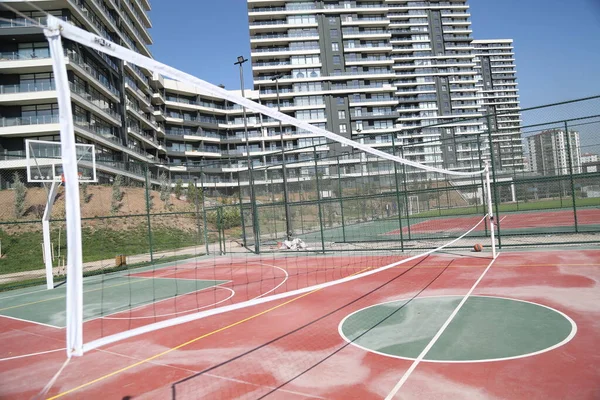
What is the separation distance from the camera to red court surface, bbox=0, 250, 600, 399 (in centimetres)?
406

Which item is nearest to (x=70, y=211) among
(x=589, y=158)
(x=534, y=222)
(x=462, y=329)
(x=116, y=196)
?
(x=462, y=329)

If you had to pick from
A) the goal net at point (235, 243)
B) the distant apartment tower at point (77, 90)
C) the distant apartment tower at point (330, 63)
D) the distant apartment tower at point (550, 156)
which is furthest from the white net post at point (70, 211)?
the distant apartment tower at point (330, 63)

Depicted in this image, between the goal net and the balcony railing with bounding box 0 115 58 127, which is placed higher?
the balcony railing with bounding box 0 115 58 127

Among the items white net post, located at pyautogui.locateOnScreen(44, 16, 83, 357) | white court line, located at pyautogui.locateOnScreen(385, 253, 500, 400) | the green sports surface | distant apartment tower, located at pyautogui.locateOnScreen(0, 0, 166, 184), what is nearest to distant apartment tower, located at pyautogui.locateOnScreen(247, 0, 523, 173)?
distant apartment tower, located at pyautogui.locateOnScreen(0, 0, 166, 184)

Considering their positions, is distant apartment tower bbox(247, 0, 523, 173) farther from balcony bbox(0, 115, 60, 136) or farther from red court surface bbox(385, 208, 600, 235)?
red court surface bbox(385, 208, 600, 235)

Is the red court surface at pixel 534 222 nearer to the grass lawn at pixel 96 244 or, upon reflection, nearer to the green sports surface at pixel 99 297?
the green sports surface at pixel 99 297

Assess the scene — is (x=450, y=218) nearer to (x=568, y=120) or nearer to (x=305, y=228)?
(x=305, y=228)

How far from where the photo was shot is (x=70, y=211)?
2.67 m

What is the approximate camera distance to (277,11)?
63.3 meters

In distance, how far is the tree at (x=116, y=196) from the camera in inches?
1026

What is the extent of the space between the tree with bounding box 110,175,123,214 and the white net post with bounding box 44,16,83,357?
25.6m

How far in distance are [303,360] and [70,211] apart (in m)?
3.51

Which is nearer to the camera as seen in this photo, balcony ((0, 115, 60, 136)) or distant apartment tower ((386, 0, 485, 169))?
balcony ((0, 115, 60, 136))

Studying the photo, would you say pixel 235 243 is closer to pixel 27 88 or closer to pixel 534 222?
pixel 534 222
